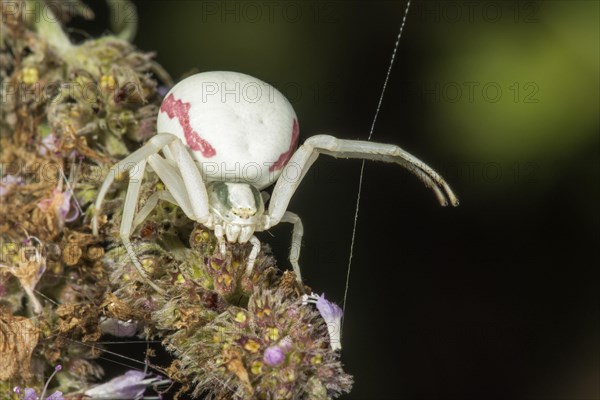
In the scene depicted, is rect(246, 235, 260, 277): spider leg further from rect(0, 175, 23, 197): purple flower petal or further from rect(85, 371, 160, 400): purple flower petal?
rect(0, 175, 23, 197): purple flower petal

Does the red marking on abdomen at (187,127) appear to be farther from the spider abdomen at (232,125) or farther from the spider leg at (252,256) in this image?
the spider leg at (252,256)

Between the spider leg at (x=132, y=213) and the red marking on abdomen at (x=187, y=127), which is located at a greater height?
the red marking on abdomen at (x=187, y=127)

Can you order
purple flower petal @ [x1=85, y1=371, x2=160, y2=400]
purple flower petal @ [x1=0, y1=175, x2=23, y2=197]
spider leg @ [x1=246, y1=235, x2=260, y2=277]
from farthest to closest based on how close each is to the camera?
purple flower petal @ [x1=0, y1=175, x2=23, y2=197] → purple flower petal @ [x1=85, y1=371, x2=160, y2=400] → spider leg @ [x1=246, y1=235, x2=260, y2=277]

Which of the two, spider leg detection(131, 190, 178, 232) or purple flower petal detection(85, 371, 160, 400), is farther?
purple flower petal detection(85, 371, 160, 400)

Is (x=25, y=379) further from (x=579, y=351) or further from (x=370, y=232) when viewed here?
(x=579, y=351)

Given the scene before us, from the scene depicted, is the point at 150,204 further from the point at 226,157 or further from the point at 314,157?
the point at 314,157

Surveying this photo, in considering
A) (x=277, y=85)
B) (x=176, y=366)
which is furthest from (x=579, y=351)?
(x=176, y=366)

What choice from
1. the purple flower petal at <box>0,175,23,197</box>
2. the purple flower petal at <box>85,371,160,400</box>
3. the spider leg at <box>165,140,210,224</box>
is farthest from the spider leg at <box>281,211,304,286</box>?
the purple flower petal at <box>0,175,23,197</box>

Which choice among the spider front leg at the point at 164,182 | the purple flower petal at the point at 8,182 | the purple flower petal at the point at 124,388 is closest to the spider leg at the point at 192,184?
the spider front leg at the point at 164,182

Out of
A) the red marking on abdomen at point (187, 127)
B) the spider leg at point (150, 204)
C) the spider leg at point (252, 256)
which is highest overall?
the red marking on abdomen at point (187, 127)
